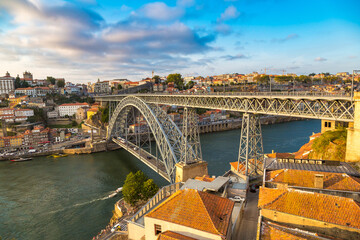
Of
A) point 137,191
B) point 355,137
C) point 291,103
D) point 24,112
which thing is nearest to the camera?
point 355,137

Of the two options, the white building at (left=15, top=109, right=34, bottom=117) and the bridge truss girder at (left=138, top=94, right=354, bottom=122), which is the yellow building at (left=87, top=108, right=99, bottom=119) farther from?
the bridge truss girder at (left=138, top=94, right=354, bottom=122)

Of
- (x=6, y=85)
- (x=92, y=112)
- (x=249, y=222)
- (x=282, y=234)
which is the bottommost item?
(x=249, y=222)

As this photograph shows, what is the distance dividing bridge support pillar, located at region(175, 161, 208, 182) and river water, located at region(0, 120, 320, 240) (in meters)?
5.63

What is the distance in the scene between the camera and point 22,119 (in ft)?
156

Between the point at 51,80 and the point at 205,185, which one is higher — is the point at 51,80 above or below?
above

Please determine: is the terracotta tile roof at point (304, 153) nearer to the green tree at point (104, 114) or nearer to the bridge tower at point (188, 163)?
the bridge tower at point (188, 163)

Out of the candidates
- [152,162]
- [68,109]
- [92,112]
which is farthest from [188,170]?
[68,109]

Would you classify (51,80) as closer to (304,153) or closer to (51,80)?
(51,80)

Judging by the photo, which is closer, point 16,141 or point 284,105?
point 284,105

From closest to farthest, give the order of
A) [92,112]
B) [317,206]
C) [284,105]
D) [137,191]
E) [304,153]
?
[317,206] < [284,105] < [137,191] < [304,153] < [92,112]

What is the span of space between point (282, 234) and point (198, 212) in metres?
2.10

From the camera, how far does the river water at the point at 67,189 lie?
51.6 feet

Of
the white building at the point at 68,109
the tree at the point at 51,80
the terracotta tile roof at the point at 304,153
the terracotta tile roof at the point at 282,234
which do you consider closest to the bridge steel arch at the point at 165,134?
the terracotta tile roof at the point at 304,153

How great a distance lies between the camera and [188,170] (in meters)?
16.2
